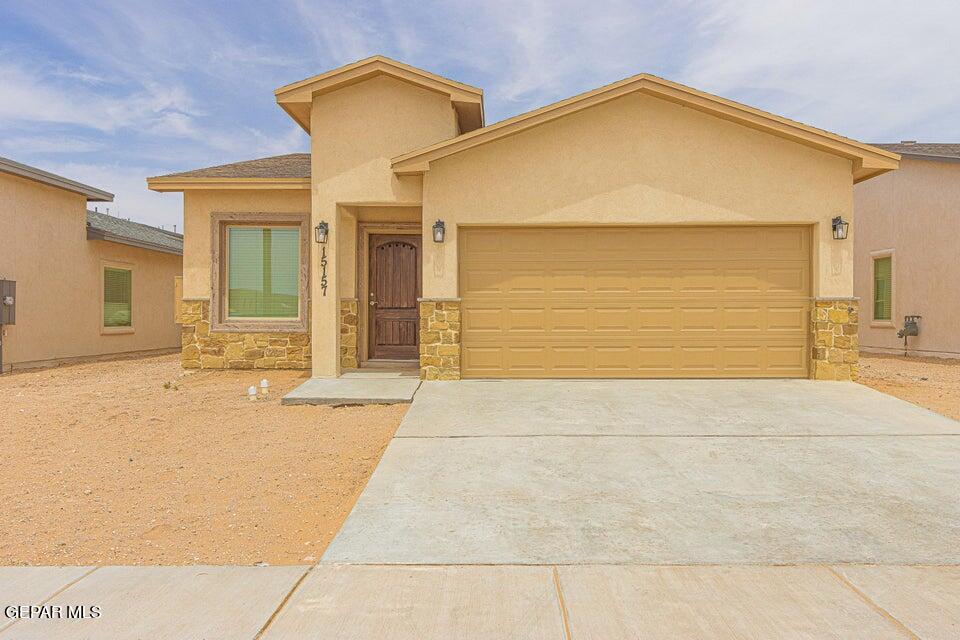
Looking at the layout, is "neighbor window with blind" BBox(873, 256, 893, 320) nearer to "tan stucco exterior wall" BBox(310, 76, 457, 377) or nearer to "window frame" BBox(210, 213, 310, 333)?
"tan stucco exterior wall" BBox(310, 76, 457, 377)

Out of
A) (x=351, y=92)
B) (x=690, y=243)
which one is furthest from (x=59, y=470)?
(x=690, y=243)

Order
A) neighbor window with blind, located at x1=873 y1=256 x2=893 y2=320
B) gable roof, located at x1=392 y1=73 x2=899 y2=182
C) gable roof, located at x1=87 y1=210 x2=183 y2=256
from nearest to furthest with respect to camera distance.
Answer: gable roof, located at x1=392 y1=73 x2=899 y2=182
gable roof, located at x1=87 y1=210 x2=183 y2=256
neighbor window with blind, located at x1=873 y1=256 x2=893 y2=320

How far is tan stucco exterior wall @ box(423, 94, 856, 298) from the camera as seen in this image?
8.35 m

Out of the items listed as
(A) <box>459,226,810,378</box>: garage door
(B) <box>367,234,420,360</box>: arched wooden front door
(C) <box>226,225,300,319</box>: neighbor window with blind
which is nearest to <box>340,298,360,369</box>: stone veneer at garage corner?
(B) <box>367,234,420,360</box>: arched wooden front door

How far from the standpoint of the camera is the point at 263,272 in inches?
423

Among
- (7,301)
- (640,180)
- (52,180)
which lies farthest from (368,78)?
(7,301)

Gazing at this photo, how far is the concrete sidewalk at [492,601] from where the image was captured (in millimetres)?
2484

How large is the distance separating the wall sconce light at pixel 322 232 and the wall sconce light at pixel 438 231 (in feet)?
6.19

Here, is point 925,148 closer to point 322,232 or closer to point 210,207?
point 322,232

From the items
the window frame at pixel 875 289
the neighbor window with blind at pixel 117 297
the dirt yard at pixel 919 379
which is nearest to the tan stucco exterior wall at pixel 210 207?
the neighbor window with blind at pixel 117 297

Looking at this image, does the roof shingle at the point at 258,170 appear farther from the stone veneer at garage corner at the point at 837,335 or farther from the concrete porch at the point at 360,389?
the stone veneer at garage corner at the point at 837,335

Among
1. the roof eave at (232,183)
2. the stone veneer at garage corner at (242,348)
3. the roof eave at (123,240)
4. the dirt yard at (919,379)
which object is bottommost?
the dirt yard at (919,379)

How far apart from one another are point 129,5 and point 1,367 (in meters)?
8.02
